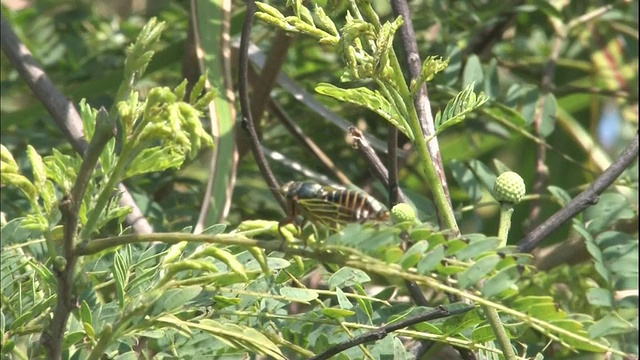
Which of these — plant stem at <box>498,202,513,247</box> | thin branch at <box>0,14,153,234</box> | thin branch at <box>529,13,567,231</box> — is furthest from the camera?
thin branch at <box>529,13,567,231</box>

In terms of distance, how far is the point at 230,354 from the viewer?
0.88m

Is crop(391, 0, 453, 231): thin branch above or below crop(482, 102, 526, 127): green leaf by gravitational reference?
above

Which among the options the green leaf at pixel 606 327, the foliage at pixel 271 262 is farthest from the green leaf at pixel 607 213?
the green leaf at pixel 606 327

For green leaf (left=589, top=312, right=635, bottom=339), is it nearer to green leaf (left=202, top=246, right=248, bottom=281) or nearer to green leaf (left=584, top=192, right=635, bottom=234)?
green leaf (left=202, top=246, right=248, bottom=281)

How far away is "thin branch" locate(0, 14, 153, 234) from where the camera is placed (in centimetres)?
125

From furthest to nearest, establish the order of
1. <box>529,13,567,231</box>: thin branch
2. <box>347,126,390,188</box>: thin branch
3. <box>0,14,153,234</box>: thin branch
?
<box>529,13,567,231</box>: thin branch, <box>0,14,153,234</box>: thin branch, <box>347,126,390,188</box>: thin branch

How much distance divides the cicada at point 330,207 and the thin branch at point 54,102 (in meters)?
0.47

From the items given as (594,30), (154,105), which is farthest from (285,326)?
(594,30)

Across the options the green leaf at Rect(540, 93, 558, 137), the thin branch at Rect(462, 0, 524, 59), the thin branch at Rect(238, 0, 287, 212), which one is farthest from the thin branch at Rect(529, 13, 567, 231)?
the thin branch at Rect(238, 0, 287, 212)

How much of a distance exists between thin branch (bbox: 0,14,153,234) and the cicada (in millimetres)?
474

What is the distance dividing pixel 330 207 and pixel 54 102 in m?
0.70

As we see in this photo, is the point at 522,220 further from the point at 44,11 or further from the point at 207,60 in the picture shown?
the point at 44,11

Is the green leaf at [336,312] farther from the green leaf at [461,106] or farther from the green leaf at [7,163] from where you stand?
the green leaf at [7,163]

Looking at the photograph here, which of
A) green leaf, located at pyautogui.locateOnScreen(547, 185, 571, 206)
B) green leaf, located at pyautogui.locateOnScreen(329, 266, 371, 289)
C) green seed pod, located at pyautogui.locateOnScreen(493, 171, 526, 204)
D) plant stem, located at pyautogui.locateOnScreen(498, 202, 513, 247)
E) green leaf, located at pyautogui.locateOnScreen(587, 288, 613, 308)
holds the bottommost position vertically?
green leaf, located at pyautogui.locateOnScreen(587, 288, 613, 308)
